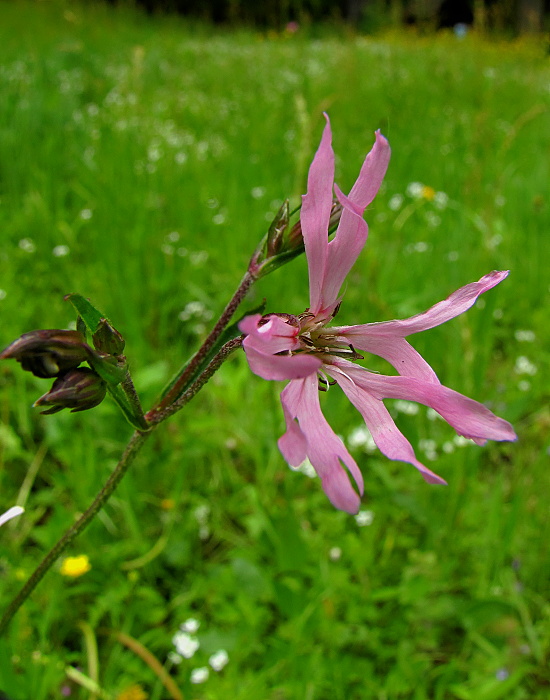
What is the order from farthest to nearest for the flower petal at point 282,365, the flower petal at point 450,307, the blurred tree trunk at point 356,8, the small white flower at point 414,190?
1. the blurred tree trunk at point 356,8
2. the small white flower at point 414,190
3. the flower petal at point 450,307
4. the flower petal at point 282,365

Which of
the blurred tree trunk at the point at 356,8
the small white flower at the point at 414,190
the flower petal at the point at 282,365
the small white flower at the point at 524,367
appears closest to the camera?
the flower petal at the point at 282,365

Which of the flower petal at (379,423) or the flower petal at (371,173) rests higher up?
the flower petal at (371,173)

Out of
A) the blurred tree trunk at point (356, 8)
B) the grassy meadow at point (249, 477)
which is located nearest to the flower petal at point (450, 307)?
the grassy meadow at point (249, 477)

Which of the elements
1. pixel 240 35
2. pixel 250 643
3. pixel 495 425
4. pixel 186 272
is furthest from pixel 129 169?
pixel 240 35

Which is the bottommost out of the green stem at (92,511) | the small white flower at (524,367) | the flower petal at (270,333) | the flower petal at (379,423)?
the small white flower at (524,367)

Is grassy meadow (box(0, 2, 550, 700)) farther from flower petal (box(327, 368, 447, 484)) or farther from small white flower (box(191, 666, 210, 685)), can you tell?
flower petal (box(327, 368, 447, 484))

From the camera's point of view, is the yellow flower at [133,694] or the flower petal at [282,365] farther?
the yellow flower at [133,694]

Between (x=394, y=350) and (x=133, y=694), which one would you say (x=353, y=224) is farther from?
(x=133, y=694)

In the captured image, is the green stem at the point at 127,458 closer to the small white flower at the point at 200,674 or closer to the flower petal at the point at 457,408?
the flower petal at the point at 457,408

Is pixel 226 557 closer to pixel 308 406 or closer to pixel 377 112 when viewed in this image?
pixel 308 406
